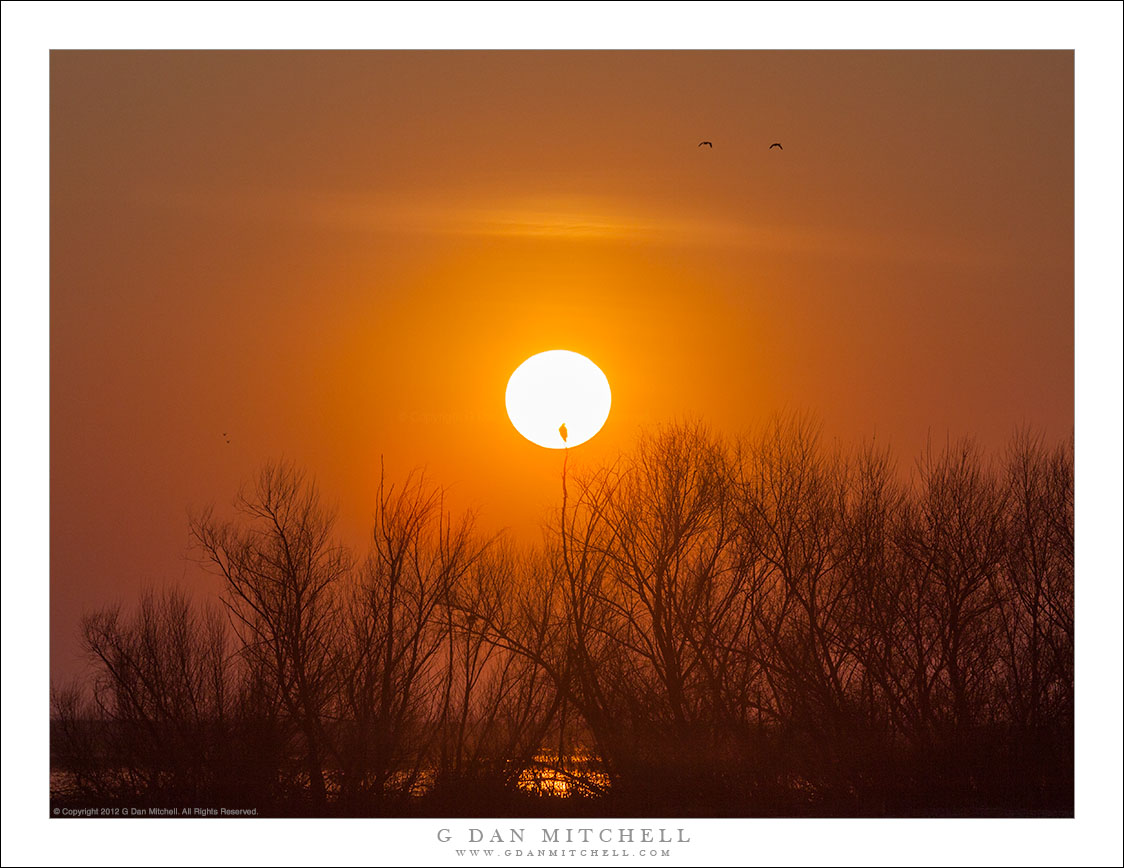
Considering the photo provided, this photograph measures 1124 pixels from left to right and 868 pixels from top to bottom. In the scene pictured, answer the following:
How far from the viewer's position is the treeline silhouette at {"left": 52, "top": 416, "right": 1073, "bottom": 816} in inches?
244

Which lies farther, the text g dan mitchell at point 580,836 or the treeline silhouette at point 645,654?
the treeline silhouette at point 645,654

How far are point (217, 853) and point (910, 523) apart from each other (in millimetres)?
4502

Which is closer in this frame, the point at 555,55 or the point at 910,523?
the point at 555,55

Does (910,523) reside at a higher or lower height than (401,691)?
higher

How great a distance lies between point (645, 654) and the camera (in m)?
6.46

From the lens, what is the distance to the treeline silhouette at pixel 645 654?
619 cm

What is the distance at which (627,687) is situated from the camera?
6.36m

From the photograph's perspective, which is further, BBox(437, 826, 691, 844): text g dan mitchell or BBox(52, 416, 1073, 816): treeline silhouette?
BBox(52, 416, 1073, 816): treeline silhouette

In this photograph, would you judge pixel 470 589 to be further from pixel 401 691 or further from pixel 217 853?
pixel 217 853

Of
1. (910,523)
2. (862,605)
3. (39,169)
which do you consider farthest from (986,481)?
(39,169)

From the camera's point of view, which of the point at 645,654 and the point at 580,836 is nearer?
the point at 580,836

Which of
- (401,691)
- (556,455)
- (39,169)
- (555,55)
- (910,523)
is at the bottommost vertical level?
(401,691)

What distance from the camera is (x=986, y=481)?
6.46 m

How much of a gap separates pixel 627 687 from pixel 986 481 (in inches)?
102
